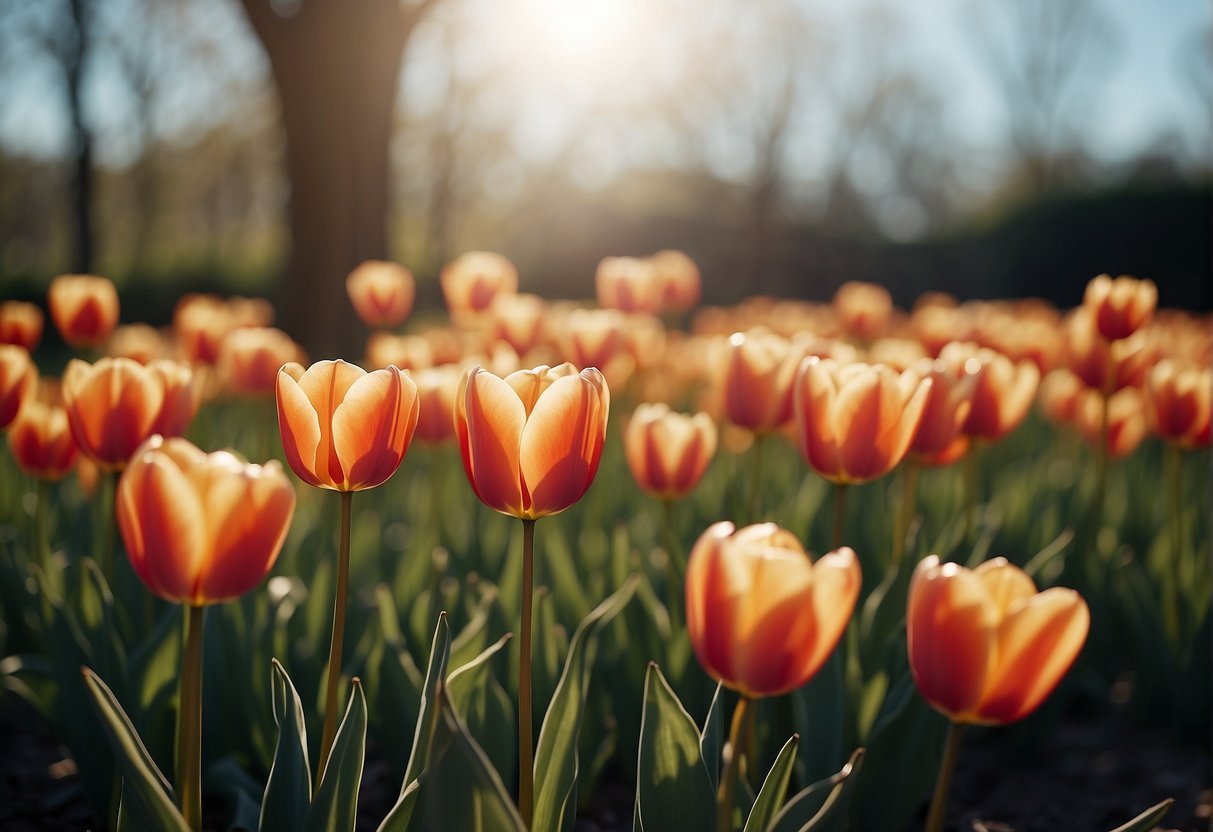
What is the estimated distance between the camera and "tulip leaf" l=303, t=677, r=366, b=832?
45.7 inches

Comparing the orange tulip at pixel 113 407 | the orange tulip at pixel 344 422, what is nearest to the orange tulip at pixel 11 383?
the orange tulip at pixel 113 407

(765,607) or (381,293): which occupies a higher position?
(381,293)

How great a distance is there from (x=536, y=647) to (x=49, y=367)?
25.6ft

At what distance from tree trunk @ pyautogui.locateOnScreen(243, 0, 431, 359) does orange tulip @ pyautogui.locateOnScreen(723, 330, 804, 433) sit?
14.8 ft

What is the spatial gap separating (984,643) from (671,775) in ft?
1.49

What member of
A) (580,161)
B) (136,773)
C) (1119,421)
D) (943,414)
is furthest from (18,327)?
(580,161)

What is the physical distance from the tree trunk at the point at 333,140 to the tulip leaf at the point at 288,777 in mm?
4996

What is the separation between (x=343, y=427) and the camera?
1.20 metres

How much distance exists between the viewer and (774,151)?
2198 cm

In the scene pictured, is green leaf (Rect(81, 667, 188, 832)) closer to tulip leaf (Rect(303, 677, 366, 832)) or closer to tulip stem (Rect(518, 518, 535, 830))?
tulip leaf (Rect(303, 677, 366, 832))

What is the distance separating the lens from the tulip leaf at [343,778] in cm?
116

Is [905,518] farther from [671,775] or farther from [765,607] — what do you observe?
[765,607]

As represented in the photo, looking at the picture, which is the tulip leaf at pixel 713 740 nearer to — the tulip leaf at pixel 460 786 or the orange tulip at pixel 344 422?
the tulip leaf at pixel 460 786

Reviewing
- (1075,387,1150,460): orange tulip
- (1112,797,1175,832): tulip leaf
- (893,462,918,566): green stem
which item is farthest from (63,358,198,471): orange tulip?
(1075,387,1150,460): orange tulip
